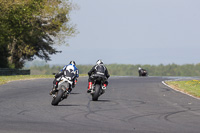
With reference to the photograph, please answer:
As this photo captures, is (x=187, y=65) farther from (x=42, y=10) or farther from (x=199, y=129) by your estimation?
(x=199, y=129)

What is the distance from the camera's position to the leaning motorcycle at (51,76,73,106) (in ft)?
53.6

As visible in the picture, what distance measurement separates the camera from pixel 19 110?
48.5ft

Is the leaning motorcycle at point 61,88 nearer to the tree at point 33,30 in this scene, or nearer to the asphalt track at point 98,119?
the asphalt track at point 98,119

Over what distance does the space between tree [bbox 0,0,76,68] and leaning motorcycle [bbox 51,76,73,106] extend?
32.3m

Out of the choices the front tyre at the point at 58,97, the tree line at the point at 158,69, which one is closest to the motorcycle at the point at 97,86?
the front tyre at the point at 58,97

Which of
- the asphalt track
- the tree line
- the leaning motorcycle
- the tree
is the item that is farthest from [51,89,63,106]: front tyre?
the tree line

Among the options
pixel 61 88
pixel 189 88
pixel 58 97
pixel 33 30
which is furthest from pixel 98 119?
pixel 33 30

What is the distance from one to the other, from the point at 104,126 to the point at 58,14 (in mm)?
49086

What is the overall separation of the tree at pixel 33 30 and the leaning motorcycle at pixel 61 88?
32.3 m

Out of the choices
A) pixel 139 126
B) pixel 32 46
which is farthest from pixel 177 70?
pixel 139 126

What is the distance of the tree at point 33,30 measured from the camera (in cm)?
5016

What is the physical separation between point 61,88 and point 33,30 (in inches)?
1691

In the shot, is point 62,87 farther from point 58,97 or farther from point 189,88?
point 189,88

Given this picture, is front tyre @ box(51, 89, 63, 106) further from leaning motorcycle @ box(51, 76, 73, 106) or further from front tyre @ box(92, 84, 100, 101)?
front tyre @ box(92, 84, 100, 101)
